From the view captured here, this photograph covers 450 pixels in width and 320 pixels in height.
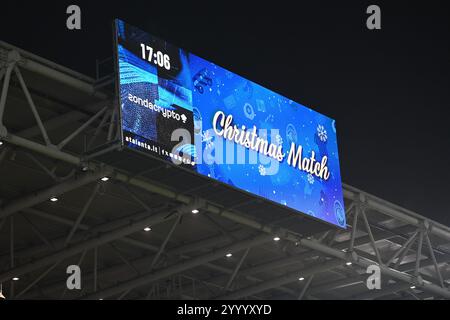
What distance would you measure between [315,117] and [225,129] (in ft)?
14.7

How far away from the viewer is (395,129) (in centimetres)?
2761

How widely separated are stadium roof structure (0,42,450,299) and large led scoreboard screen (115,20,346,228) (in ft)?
1.59

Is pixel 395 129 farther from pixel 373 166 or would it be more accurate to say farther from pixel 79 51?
pixel 79 51

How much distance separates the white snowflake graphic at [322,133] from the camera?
2703 cm

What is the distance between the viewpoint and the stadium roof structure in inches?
851

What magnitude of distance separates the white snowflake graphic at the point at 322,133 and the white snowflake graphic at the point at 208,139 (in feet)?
17.3

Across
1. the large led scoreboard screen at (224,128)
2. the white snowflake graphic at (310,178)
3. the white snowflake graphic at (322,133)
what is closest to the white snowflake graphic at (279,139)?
the large led scoreboard screen at (224,128)

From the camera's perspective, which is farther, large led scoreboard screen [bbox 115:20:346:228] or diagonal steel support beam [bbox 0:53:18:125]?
large led scoreboard screen [bbox 115:20:346:228]

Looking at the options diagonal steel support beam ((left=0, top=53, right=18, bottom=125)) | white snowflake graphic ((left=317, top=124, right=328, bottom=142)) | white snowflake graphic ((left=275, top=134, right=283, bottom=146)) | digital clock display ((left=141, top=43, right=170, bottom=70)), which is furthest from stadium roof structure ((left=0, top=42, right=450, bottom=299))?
white snowflake graphic ((left=317, top=124, right=328, bottom=142))

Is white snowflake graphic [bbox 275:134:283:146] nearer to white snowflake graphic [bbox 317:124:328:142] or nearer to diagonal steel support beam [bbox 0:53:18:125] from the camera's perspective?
white snowflake graphic [bbox 317:124:328:142]

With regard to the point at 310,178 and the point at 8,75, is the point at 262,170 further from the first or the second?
the point at 8,75

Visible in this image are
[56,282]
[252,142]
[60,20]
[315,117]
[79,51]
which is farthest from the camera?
[56,282]
